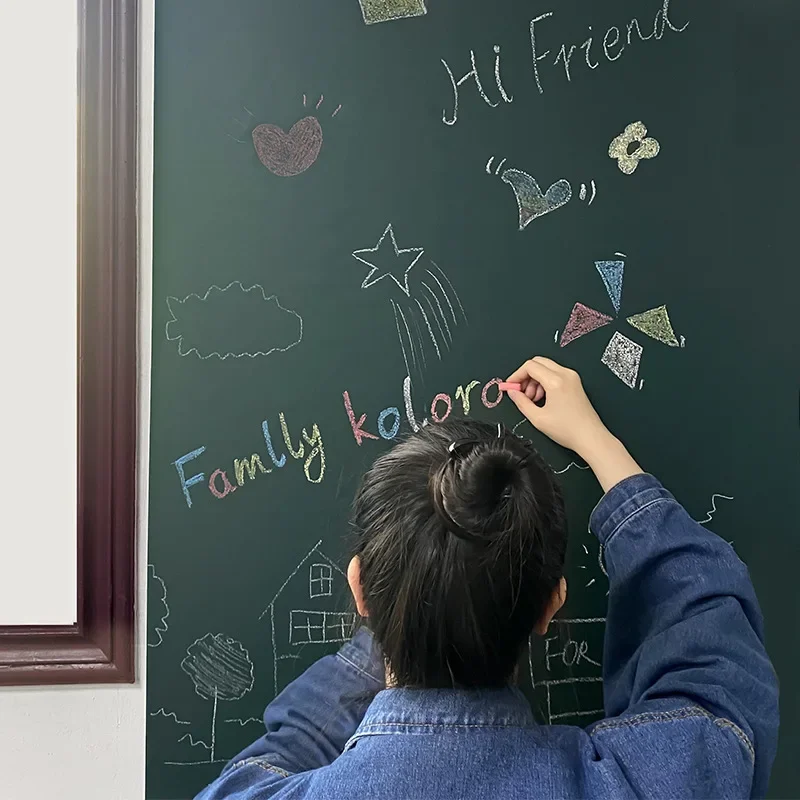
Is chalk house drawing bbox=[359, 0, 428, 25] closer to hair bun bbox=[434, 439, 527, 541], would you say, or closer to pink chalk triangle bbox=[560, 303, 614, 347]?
pink chalk triangle bbox=[560, 303, 614, 347]

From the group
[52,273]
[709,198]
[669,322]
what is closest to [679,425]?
[669,322]

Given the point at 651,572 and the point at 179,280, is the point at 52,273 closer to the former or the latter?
the point at 179,280

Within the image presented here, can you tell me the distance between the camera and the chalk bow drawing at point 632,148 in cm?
93

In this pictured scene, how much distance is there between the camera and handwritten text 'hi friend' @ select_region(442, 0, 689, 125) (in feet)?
2.98

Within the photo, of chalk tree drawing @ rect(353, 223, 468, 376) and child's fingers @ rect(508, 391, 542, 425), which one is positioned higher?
chalk tree drawing @ rect(353, 223, 468, 376)

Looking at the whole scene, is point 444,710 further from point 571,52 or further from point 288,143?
point 571,52

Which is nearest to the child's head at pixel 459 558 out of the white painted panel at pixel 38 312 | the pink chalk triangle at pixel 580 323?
the pink chalk triangle at pixel 580 323

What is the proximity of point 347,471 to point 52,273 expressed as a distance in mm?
505

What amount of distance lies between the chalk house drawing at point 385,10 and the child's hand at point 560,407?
0.47m

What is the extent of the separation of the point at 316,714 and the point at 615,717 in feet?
1.11

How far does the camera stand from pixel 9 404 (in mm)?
1009

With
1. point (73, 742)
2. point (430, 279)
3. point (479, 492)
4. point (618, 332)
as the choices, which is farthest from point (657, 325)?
point (73, 742)

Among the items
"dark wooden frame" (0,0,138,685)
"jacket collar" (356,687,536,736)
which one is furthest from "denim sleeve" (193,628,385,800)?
"dark wooden frame" (0,0,138,685)

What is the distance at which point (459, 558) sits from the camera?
1.96ft
